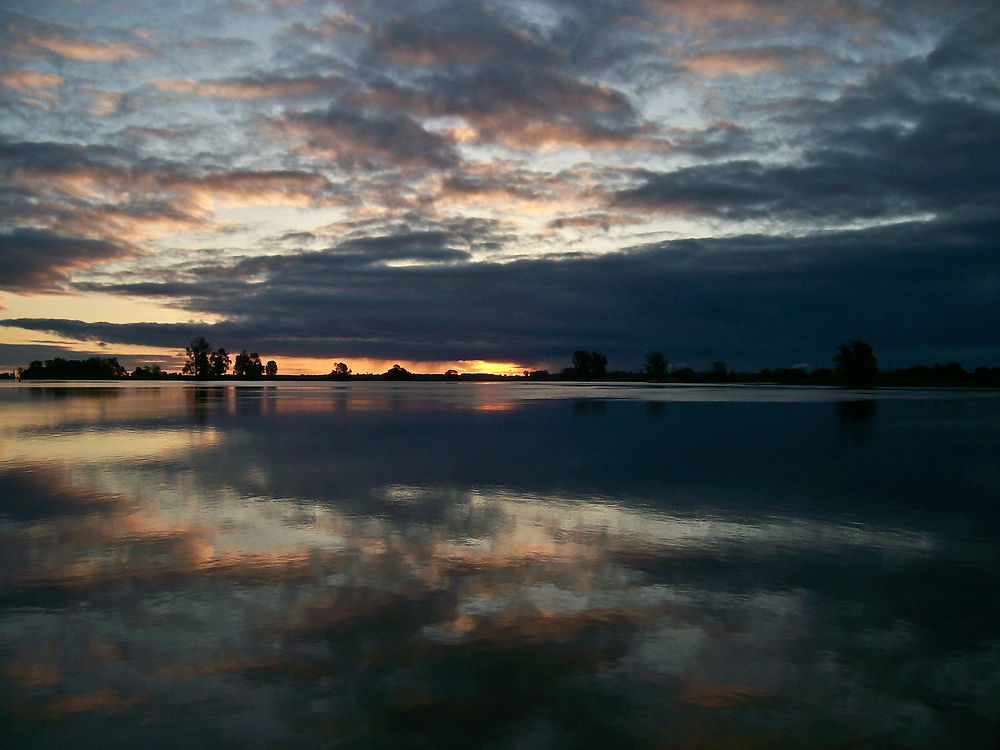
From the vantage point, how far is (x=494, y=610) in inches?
299

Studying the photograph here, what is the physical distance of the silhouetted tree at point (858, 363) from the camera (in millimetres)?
157125

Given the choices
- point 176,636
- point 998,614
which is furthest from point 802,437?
point 176,636

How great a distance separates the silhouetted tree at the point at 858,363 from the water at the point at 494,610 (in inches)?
6237

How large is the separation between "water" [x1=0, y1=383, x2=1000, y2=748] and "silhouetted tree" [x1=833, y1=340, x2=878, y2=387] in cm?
15842

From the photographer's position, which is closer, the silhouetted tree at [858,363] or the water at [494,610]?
the water at [494,610]

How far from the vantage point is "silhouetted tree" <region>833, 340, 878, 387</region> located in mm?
157125

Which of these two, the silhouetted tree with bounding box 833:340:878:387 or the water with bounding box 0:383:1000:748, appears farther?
the silhouetted tree with bounding box 833:340:878:387

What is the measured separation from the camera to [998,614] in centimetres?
779

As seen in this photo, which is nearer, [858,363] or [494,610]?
[494,610]

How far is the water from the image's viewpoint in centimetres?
533

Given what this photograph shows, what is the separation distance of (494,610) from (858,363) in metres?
173

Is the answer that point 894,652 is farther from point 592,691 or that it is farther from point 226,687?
point 226,687

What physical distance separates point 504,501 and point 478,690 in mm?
8321

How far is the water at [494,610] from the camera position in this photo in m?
5.33
